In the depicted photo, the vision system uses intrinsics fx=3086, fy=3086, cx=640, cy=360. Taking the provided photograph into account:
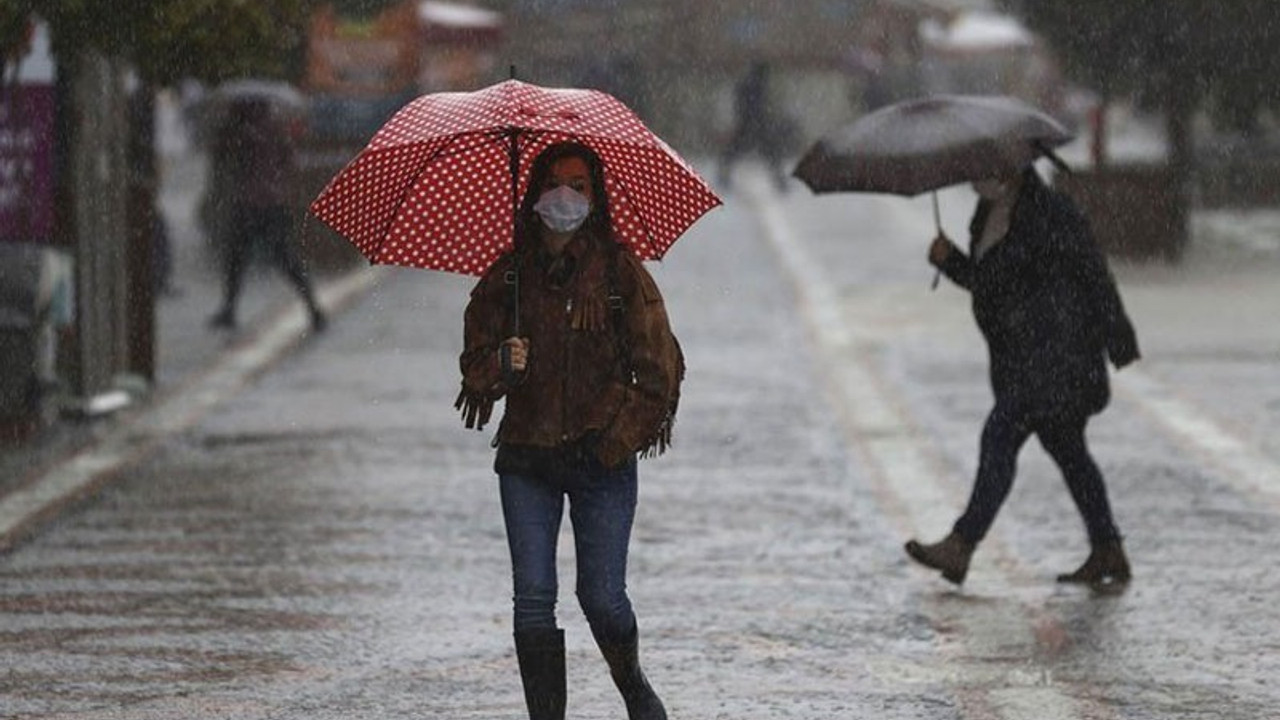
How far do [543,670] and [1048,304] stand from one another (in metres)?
3.51

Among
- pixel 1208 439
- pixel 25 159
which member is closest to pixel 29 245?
pixel 25 159

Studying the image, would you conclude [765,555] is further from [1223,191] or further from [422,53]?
[1223,191]

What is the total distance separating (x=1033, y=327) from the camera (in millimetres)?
10219

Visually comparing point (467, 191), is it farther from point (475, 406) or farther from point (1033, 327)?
point (1033, 327)

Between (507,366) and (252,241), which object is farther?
(252,241)

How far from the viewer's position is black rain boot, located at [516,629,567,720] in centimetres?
718

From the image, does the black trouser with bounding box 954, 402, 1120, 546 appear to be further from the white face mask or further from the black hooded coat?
the white face mask

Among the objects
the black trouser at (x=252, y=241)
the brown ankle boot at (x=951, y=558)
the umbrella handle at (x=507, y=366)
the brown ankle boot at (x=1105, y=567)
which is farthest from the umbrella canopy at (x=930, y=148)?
the black trouser at (x=252, y=241)

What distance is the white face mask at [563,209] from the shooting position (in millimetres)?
6906

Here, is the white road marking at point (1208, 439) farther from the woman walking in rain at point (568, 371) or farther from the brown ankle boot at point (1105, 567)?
the woman walking in rain at point (568, 371)

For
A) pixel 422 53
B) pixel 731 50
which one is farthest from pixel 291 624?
pixel 731 50

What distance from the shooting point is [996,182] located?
1024cm

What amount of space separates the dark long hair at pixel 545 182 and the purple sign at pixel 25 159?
845 cm

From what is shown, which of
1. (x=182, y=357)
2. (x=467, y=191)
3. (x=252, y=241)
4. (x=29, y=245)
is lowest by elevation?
(x=182, y=357)
